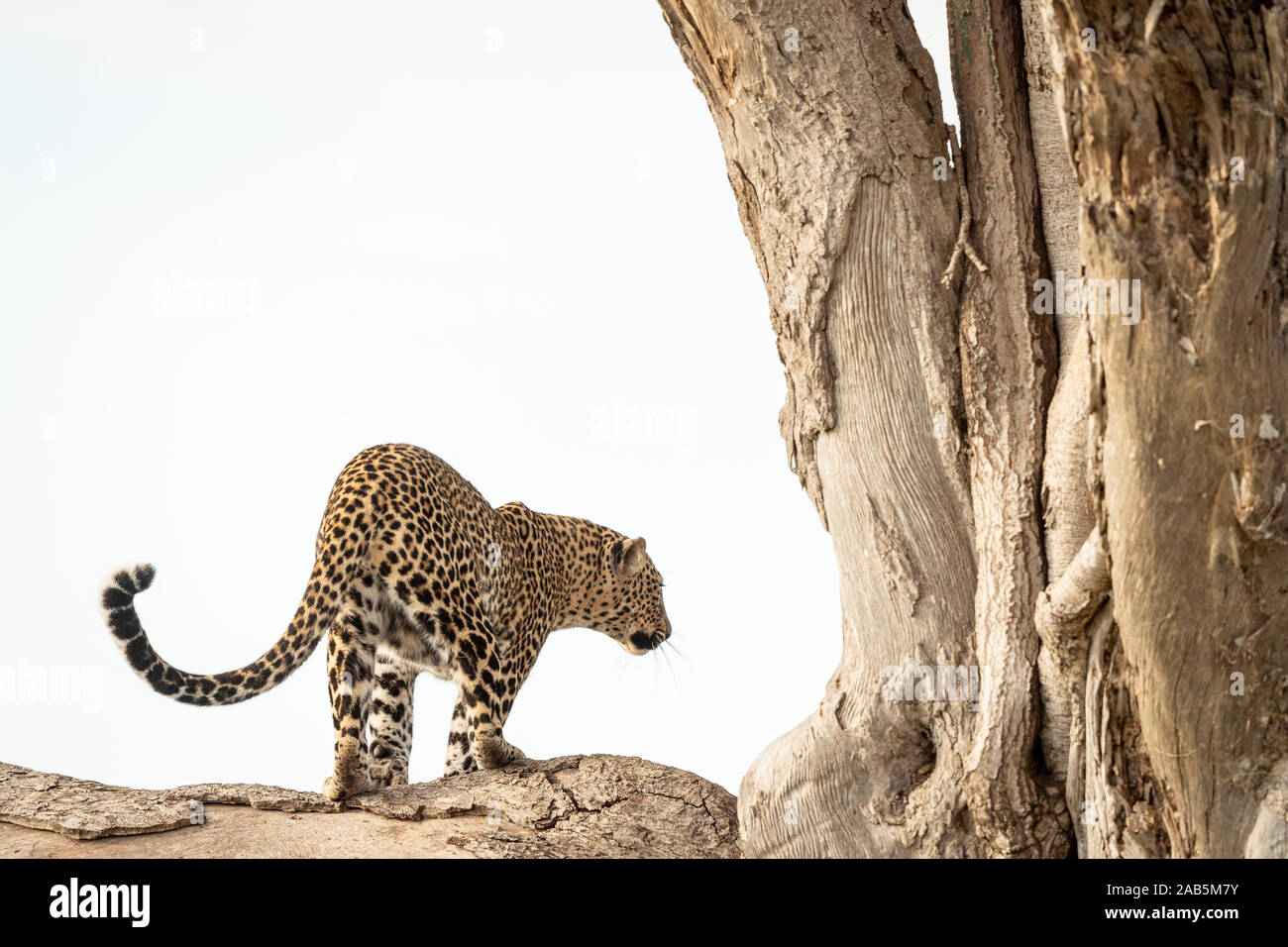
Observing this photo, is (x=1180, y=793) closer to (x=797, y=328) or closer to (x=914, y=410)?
(x=914, y=410)

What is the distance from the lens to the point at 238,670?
525 centimetres

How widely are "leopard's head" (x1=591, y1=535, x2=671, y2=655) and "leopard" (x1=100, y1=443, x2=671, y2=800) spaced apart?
919mm

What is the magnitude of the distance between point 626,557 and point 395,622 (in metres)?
2.13

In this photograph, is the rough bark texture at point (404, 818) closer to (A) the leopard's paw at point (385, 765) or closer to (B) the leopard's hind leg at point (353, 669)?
(B) the leopard's hind leg at point (353, 669)

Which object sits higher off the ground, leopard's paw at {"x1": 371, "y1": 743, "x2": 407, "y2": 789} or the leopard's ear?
the leopard's ear

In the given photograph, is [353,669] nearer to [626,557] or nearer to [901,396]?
[626,557]

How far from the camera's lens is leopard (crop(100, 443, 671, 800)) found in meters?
5.25

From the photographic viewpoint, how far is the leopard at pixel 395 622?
5.25m

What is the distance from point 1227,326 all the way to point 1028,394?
3.71ft
